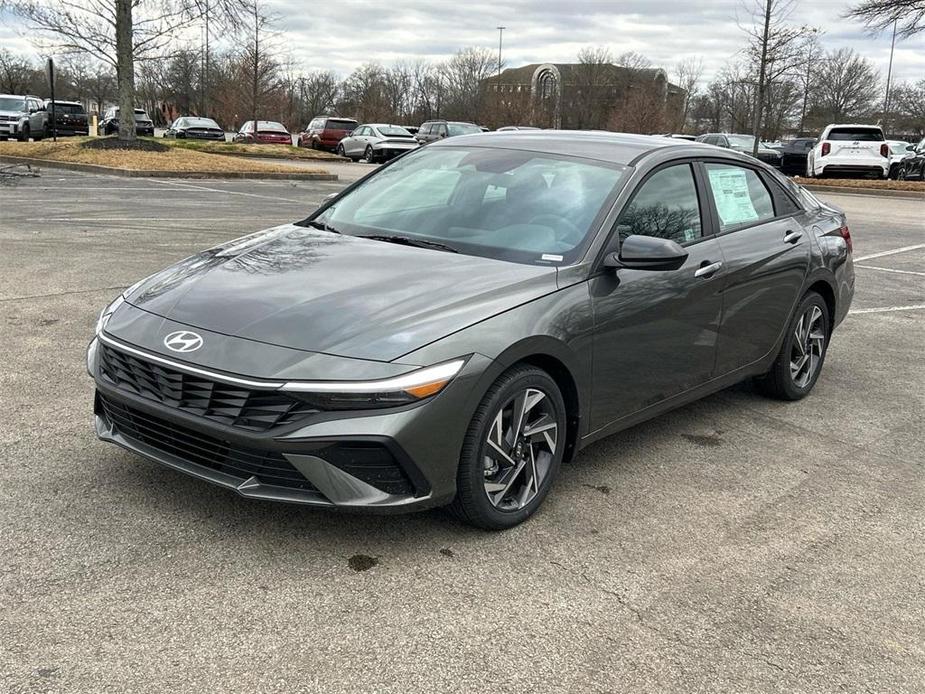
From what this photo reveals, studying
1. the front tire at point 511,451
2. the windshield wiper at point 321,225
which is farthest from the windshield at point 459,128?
the front tire at point 511,451

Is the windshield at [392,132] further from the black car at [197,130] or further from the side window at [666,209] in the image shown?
the side window at [666,209]

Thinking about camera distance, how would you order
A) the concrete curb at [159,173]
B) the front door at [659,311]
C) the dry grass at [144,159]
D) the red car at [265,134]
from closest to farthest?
the front door at [659,311], the concrete curb at [159,173], the dry grass at [144,159], the red car at [265,134]

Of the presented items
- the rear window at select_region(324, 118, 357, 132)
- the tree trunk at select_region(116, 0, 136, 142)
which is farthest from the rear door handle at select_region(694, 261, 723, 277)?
the rear window at select_region(324, 118, 357, 132)

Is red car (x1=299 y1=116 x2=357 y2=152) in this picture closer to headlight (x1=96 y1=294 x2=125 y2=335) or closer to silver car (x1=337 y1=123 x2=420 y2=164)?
silver car (x1=337 y1=123 x2=420 y2=164)

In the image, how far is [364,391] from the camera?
120 inches

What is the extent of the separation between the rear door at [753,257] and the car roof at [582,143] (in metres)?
0.26

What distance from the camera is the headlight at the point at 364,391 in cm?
303

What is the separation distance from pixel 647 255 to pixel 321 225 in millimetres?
1733

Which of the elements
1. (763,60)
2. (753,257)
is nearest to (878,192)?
(763,60)

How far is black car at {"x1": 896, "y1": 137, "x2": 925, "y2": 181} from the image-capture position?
31.0m

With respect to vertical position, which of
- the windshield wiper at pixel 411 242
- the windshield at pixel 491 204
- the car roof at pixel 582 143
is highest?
the car roof at pixel 582 143

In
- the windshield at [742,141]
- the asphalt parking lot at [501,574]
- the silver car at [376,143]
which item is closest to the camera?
the asphalt parking lot at [501,574]

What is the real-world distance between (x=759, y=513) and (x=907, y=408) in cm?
218

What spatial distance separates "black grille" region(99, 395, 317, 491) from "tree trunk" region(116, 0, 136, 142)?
64.1 ft
